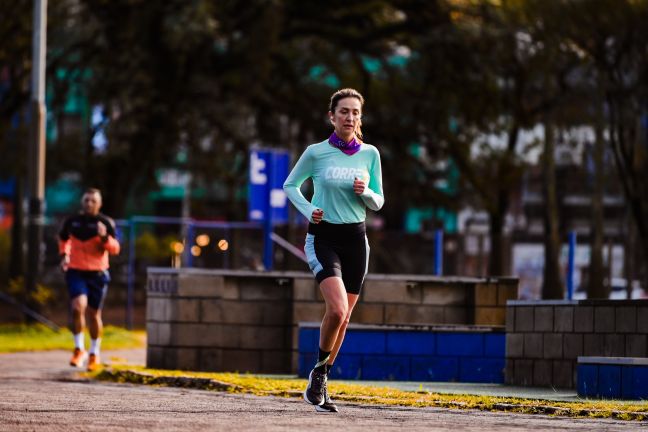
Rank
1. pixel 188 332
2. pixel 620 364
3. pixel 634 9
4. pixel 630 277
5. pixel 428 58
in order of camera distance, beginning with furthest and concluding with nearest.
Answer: pixel 428 58 → pixel 634 9 → pixel 630 277 → pixel 188 332 → pixel 620 364

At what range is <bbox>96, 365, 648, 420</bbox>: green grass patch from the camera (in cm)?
1051

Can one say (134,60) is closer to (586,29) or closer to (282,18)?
(282,18)

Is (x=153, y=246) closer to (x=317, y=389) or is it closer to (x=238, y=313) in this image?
(x=238, y=313)

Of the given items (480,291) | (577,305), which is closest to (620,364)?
(577,305)

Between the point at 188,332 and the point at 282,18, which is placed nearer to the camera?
the point at 188,332

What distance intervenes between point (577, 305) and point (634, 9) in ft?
57.3

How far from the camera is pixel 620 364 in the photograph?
11.8 metres

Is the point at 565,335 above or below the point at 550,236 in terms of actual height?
below

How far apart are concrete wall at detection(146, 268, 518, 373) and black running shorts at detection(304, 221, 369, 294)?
20.2 feet

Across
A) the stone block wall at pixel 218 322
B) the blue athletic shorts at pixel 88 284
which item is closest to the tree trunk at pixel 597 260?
the stone block wall at pixel 218 322

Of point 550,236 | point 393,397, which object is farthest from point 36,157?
point 393,397

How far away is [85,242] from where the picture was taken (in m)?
16.4

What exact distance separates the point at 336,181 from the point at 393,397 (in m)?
2.13

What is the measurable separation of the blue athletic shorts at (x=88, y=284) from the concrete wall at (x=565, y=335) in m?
4.39
